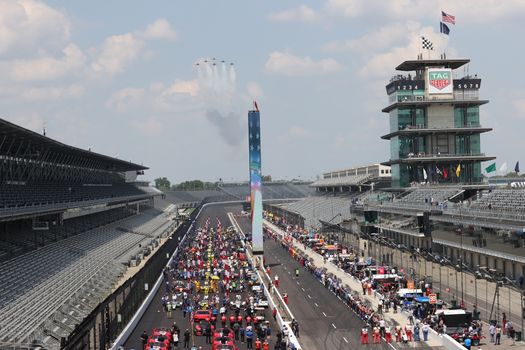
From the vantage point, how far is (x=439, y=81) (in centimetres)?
9781

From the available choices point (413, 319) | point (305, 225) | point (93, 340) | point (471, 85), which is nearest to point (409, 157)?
point (471, 85)

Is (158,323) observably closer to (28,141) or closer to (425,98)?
(28,141)

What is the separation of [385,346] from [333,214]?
7757cm

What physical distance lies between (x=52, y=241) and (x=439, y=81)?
62.0 m

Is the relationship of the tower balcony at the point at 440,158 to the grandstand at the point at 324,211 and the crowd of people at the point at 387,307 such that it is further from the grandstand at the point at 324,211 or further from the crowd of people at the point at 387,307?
the crowd of people at the point at 387,307

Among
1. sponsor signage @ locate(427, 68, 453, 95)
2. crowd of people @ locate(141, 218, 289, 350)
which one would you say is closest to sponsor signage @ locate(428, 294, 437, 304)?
crowd of people @ locate(141, 218, 289, 350)

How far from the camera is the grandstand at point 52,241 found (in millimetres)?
32188

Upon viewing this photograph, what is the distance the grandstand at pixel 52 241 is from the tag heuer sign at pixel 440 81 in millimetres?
44882

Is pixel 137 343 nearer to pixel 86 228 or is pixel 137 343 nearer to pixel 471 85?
pixel 86 228

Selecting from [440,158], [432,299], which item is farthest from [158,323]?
[440,158]

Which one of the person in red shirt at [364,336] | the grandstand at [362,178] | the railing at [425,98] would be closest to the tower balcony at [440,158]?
the railing at [425,98]

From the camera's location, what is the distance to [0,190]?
49.4 m

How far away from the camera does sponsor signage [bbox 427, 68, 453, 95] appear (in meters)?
97.1

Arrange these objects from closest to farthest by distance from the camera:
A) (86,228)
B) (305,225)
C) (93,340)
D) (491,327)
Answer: (93,340)
(491,327)
(86,228)
(305,225)
